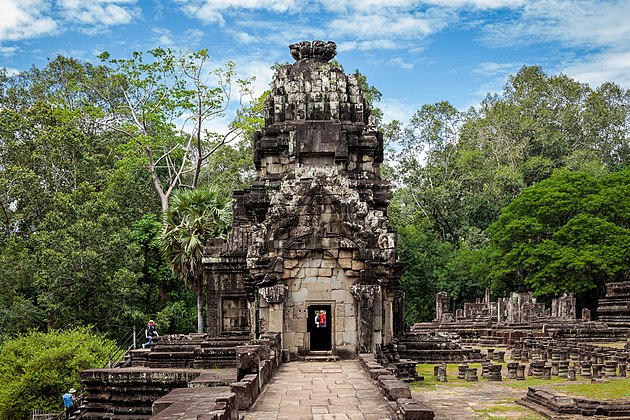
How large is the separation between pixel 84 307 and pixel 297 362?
18.1 metres

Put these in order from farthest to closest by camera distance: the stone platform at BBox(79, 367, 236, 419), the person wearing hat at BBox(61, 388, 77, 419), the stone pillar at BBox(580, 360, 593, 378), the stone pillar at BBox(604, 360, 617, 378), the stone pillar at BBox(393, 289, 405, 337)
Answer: the stone pillar at BBox(393, 289, 405, 337), the stone pillar at BBox(580, 360, 593, 378), the stone pillar at BBox(604, 360, 617, 378), the person wearing hat at BBox(61, 388, 77, 419), the stone platform at BBox(79, 367, 236, 419)

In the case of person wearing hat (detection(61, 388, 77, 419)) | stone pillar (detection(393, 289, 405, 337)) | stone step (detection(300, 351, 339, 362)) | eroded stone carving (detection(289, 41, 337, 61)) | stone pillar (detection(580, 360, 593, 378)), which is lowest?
person wearing hat (detection(61, 388, 77, 419))

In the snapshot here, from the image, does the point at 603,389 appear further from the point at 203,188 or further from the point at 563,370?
the point at 203,188

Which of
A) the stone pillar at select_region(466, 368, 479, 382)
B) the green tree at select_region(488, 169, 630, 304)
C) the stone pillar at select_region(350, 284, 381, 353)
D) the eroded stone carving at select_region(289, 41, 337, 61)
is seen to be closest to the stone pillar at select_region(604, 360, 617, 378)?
the stone pillar at select_region(466, 368, 479, 382)

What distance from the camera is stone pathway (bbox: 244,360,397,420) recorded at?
416 inches

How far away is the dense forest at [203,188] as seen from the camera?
32469 mm

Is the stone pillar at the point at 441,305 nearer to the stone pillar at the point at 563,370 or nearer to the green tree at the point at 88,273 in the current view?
the green tree at the point at 88,273

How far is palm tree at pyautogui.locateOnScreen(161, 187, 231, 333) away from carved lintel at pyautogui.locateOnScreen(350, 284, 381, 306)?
37.4 feet

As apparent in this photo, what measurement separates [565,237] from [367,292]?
26370 mm

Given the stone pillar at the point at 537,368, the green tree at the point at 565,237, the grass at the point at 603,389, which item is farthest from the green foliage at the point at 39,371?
the green tree at the point at 565,237

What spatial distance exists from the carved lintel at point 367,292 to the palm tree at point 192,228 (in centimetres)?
1141

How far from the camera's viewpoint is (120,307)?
32.3m

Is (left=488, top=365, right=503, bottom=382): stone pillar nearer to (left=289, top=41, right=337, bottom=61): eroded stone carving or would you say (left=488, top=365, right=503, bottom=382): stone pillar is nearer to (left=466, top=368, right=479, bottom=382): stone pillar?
(left=466, top=368, right=479, bottom=382): stone pillar

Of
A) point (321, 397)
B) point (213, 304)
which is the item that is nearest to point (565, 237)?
point (213, 304)
